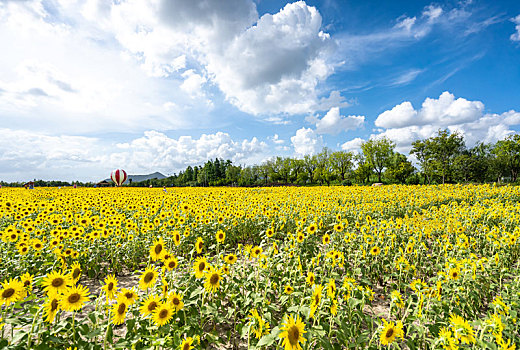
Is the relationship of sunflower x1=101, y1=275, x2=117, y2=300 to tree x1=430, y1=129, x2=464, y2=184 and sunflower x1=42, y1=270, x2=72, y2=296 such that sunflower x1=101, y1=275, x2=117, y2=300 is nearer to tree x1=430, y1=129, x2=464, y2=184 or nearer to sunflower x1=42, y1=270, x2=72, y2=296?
sunflower x1=42, y1=270, x2=72, y2=296

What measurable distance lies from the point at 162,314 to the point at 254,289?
1.45 metres

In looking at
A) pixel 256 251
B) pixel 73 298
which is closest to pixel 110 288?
pixel 73 298

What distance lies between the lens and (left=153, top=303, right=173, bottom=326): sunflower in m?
2.13

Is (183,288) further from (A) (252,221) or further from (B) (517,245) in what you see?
(B) (517,245)

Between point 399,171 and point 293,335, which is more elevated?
point 399,171

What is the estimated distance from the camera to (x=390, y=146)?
62000mm

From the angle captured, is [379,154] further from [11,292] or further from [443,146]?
[11,292]

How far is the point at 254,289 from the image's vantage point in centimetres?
329

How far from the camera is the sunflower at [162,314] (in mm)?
2133

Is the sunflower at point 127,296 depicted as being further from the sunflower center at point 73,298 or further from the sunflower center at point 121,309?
the sunflower center at point 73,298

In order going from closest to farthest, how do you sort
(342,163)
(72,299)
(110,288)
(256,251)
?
(72,299) → (110,288) → (256,251) → (342,163)

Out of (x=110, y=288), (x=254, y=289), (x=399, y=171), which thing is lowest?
(x=254, y=289)

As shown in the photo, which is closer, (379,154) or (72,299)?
(72,299)

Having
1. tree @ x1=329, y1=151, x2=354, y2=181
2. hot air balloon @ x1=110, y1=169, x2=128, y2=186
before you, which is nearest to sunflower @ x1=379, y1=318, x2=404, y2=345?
hot air balloon @ x1=110, y1=169, x2=128, y2=186
